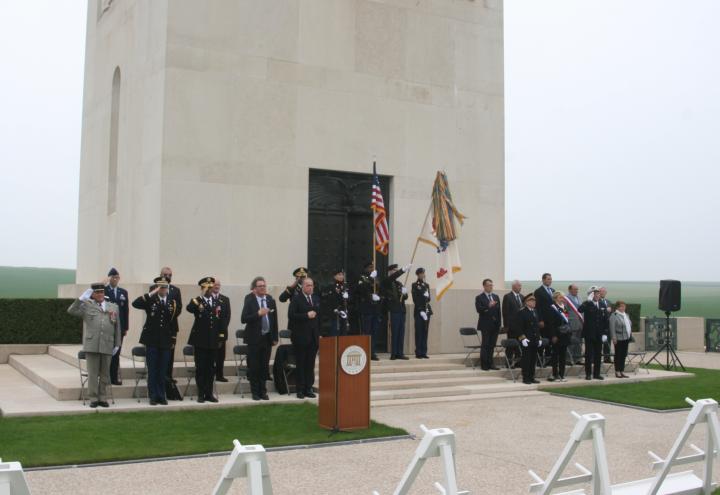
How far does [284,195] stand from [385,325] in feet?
12.2

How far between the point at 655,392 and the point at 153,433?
9900mm

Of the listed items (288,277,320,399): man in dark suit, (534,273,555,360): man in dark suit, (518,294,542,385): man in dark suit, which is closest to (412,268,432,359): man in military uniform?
(518,294,542,385): man in dark suit

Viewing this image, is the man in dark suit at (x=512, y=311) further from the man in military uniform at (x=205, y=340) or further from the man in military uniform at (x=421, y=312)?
the man in military uniform at (x=205, y=340)

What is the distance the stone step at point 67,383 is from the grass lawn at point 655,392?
20.3ft

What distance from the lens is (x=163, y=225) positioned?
15336 millimetres

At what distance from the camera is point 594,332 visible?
53.5ft

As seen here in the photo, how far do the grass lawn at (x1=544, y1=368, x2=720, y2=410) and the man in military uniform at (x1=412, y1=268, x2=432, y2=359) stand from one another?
9.14ft

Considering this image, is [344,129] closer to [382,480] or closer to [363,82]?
[363,82]

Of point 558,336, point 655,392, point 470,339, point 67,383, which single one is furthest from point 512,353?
point 67,383

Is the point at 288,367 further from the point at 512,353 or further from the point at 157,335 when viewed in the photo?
the point at 512,353

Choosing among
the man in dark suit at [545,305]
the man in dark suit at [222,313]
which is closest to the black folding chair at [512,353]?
the man in dark suit at [545,305]

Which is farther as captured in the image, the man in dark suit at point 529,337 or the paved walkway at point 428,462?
the man in dark suit at point 529,337

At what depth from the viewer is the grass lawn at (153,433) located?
8.67m

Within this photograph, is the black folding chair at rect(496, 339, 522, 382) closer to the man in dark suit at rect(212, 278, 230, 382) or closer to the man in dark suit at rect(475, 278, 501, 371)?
the man in dark suit at rect(475, 278, 501, 371)
